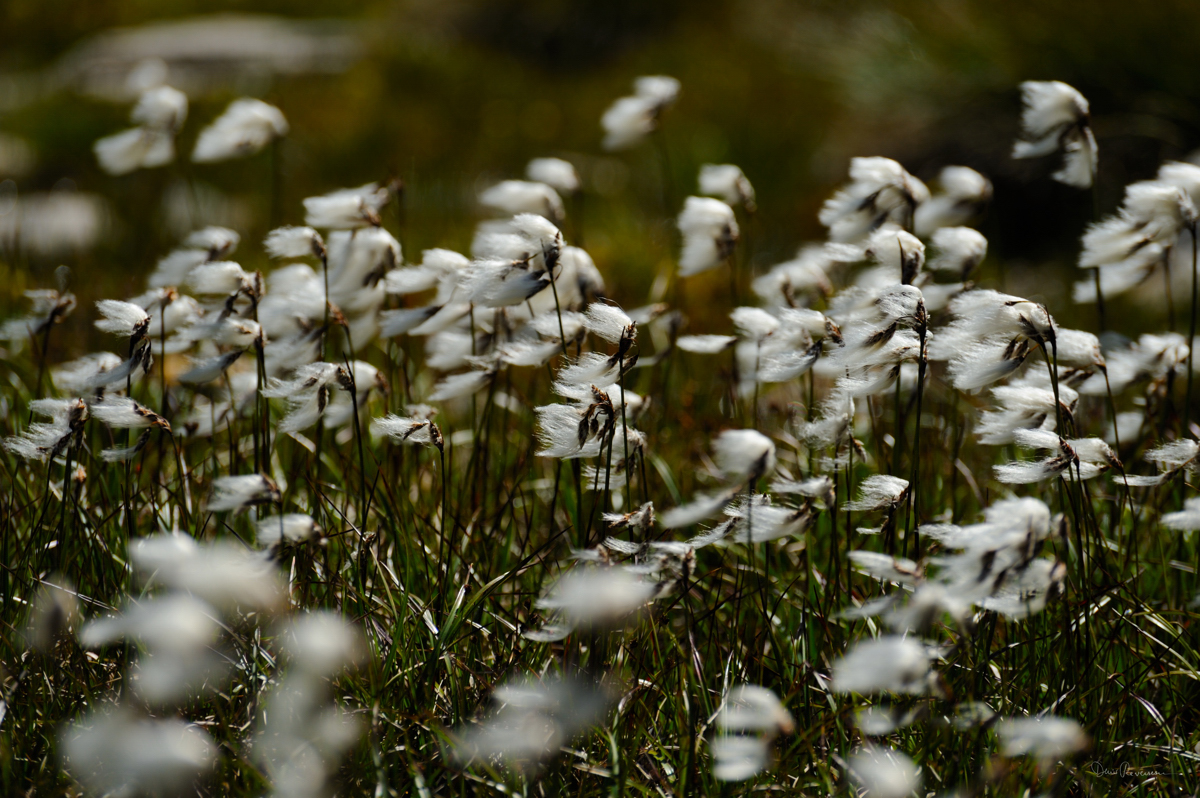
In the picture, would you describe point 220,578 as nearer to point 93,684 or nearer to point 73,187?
point 93,684

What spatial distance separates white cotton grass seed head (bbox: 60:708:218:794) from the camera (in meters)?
1.13

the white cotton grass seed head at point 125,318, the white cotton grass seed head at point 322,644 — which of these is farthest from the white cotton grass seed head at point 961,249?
the white cotton grass seed head at point 125,318

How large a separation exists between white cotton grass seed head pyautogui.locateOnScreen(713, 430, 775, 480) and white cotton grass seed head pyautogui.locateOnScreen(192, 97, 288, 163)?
6.62 feet

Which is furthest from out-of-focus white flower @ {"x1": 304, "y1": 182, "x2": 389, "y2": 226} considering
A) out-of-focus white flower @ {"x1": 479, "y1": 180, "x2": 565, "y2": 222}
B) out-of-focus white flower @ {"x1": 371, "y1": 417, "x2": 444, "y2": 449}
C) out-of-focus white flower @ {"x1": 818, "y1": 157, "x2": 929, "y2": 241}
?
out-of-focus white flower @ {"x1": 818, "y1": 157, "x2": 929, "y2": 241}

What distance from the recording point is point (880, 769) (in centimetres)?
124

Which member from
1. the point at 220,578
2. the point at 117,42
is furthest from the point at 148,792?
the point at 117,42

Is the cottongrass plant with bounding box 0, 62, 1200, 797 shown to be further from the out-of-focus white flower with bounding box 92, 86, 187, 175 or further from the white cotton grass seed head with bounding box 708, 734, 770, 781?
the out-of-focus white flower with bounding box 92, 86, 187, 175

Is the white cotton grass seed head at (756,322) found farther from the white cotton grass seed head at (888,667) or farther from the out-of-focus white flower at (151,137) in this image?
the out-of-focus white flower at (151,137)

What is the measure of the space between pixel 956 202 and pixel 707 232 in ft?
2.83

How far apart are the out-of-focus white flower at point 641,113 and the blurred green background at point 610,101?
2.72 ft

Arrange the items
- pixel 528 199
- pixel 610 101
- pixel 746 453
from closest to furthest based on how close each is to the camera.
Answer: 1. pixel 746 453
2. pixel 528 199
3. pixel 610 101

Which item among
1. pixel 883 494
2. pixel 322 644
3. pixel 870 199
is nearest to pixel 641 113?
pixel 870 199

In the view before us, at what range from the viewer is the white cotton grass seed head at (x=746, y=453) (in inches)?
56.1

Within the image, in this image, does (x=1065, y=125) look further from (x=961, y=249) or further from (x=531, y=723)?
(x=531, y=723)
